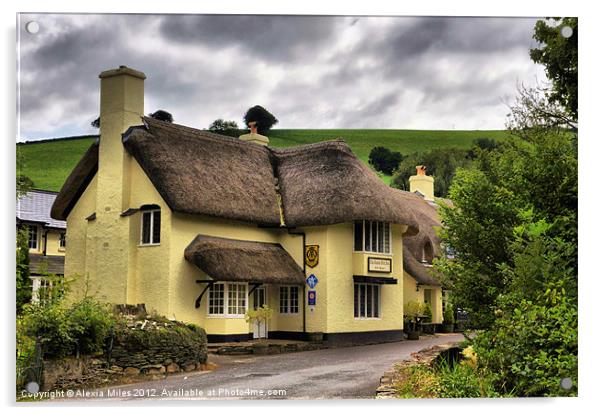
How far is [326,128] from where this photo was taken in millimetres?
12953

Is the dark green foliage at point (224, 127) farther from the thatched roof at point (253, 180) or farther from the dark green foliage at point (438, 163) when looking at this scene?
the dark green foliage at point (438, 163)

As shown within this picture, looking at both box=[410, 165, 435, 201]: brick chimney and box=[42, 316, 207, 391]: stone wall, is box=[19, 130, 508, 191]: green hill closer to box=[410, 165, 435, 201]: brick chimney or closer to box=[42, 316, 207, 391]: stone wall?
box=[410, 165, 435, 201]: brick chimney

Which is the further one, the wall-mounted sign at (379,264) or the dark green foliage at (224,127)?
the wall-mounted sign at (379,264)

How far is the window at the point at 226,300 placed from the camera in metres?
18.4

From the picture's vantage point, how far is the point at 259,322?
19.7 metres

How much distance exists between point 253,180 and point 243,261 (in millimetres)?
2514

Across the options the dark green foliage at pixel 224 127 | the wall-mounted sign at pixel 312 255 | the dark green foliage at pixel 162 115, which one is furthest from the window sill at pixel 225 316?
the dark green foliage at pixel 162 115

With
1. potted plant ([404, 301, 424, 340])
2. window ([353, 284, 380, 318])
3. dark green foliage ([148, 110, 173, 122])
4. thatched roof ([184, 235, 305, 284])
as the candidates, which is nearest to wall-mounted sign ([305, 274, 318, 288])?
thatched roof ([184, 235, 305, 284])

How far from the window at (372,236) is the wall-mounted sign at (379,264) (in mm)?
255

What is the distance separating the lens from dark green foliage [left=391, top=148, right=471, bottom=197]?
13992 mm

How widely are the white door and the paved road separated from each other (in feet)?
7.23
